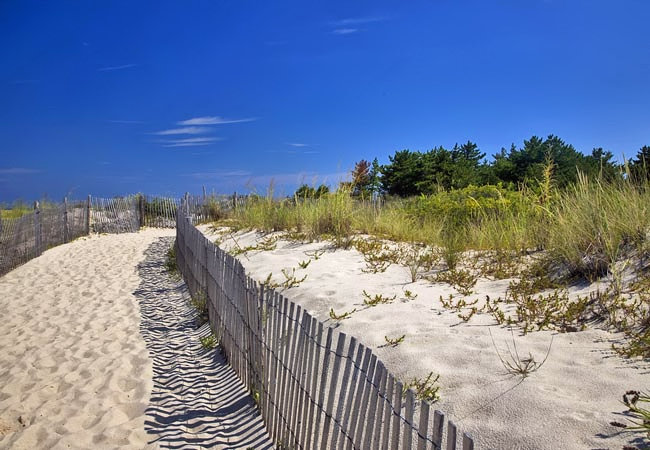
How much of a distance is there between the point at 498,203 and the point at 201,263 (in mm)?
5783

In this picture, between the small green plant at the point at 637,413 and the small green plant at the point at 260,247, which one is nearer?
the small green plant at the point at 637,413

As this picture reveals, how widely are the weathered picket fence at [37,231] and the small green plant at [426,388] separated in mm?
11804

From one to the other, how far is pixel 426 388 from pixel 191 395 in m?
2.30

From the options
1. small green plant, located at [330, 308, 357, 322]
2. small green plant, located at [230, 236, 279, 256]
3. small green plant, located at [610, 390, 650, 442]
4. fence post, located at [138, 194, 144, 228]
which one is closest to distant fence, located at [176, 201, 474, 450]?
small green plant, located at [330, 308, 357, 322]

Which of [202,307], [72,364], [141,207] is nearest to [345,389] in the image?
[72,364]

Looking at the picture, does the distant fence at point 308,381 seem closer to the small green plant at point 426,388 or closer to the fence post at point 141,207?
the small green plant at point 426,388

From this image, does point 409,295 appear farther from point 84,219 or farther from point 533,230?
point 84,219

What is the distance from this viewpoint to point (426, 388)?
2.94 meters

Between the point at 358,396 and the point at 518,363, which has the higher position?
the point at 358,396

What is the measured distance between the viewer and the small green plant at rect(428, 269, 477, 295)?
505 cm

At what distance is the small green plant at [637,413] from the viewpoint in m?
2.21

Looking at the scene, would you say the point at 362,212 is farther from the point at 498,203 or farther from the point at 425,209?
the point at 498,203

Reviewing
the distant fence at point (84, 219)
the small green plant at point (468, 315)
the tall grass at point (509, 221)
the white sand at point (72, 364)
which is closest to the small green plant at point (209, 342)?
the white sand at point (72, 364)

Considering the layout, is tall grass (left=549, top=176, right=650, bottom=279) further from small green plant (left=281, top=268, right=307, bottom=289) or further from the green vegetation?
small green plant (left=281, top=268, right=307, bottom=289)
